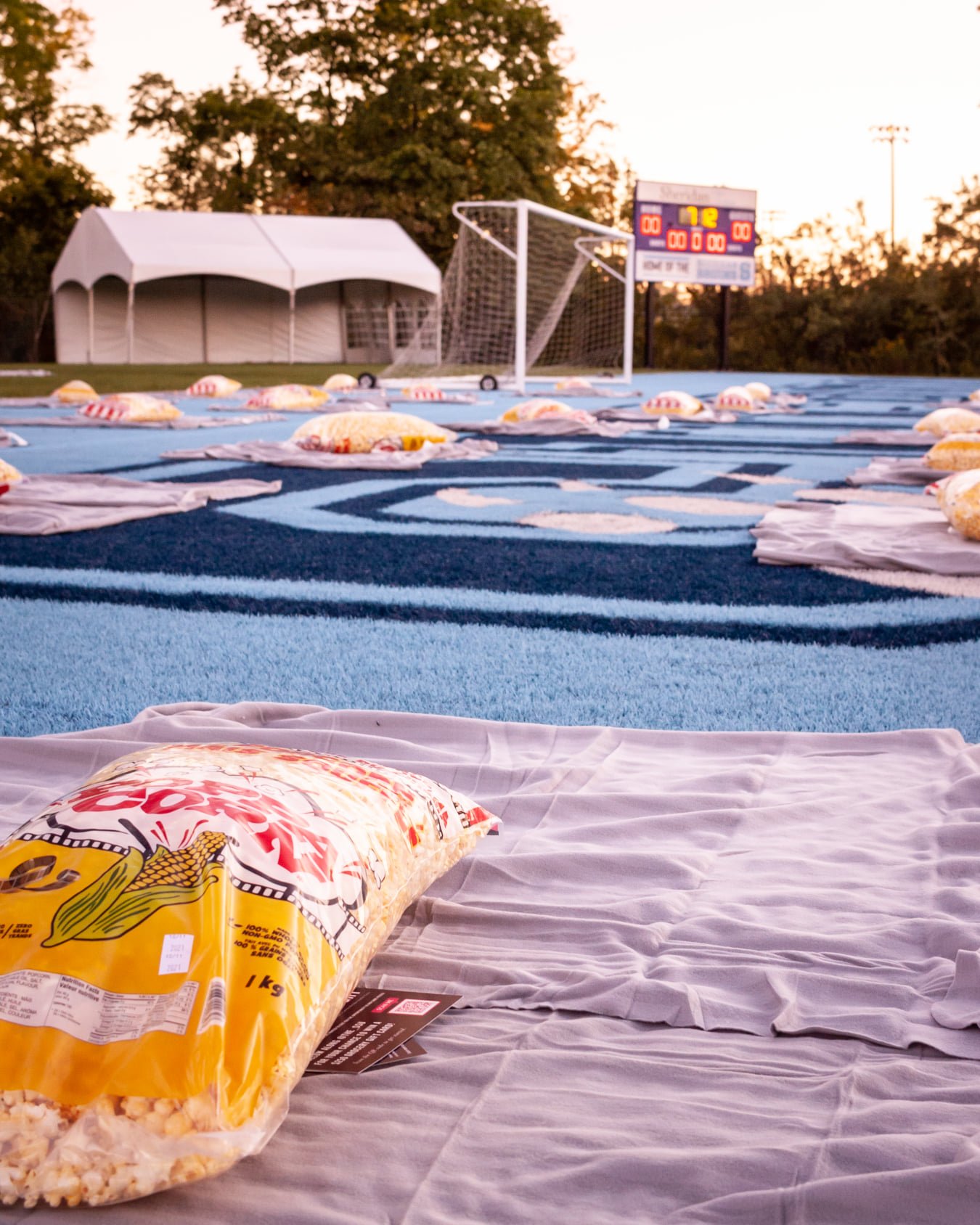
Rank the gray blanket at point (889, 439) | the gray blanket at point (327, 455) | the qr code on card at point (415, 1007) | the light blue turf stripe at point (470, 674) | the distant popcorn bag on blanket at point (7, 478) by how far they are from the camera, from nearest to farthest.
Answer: the qr code on card at point (415, 1007) < the light blue turf stripe at point (470, 674) < the distant popcorn bag on blanket at point (7, 478) < the gray blanket at point (327, 455) < the gray blanket at point (889, 439)

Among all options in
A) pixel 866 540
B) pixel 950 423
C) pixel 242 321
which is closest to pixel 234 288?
pixel 242 321

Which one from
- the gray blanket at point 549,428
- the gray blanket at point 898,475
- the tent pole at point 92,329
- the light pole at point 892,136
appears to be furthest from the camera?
the light pole at point 892,136

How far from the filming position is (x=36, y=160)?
2512 centimetres

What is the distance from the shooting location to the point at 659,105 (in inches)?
1167

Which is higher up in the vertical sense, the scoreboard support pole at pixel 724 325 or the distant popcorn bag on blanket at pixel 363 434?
the scoreboard support pole at pixel 724 325

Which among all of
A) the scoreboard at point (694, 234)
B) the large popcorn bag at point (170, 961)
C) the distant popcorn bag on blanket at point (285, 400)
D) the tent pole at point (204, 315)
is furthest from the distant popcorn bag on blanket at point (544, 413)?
the tent pole at point (204, 315)

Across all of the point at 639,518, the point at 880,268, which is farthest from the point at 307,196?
the point at 639,518

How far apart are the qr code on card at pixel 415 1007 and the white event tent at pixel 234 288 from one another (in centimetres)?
1717

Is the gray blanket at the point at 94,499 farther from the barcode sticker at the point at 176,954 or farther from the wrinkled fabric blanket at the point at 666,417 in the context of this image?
the wrinkled fabric blanket at the point at 666,417

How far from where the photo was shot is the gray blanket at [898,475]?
17.2ft

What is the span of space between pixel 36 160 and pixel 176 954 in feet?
90.6

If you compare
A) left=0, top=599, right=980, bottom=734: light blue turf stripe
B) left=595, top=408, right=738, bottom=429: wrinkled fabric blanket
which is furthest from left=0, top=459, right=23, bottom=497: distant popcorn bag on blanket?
left=595, top=408, right=738, bottom=429: wrinkled fabric blanket

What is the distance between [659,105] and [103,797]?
31.5 m

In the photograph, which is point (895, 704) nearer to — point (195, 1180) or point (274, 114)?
point (195, 1180)
